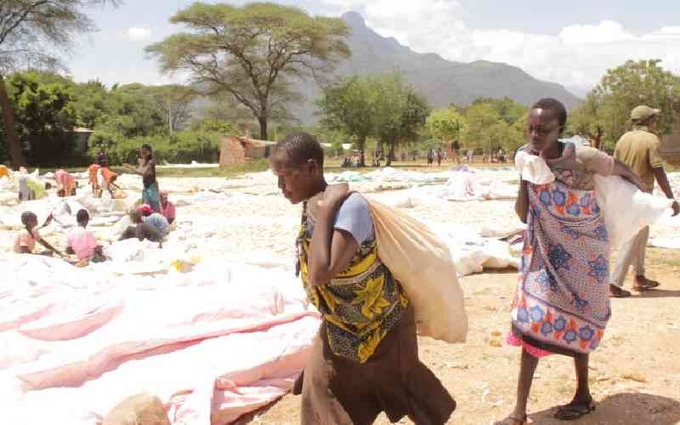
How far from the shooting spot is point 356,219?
6.12ft

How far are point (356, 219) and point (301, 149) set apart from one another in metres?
0.29

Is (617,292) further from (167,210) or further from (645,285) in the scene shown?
(167,210)

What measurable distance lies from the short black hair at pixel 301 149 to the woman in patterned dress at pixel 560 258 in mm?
1093

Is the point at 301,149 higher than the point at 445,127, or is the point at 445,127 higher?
the point at 445,127

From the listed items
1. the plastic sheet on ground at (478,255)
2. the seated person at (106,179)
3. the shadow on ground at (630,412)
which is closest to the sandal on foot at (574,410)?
the shadow on ground at (630,412)

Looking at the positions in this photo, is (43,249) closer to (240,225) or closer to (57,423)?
(240,225)

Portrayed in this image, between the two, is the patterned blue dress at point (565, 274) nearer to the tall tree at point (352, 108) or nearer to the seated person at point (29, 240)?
the seated person at point (29, 240)

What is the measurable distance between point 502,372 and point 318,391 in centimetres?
162

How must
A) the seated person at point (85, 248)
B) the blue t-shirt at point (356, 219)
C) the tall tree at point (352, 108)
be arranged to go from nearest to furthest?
the blue t-shirt at point (356, 219) → the seated person at point (85, 248) → the tall tree at point (352, 108)

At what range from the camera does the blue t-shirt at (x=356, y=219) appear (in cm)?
185

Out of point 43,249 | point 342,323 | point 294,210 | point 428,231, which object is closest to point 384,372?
point 342,323

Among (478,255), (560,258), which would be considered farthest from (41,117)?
(560,258)

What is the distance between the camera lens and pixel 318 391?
2096 millimetres

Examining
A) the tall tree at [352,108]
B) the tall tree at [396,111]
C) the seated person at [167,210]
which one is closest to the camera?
the seated person at [167,210]
